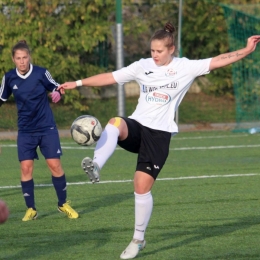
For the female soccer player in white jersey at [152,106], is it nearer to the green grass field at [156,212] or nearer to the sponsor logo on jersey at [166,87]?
the sponsor logo on jersey at [166,87]

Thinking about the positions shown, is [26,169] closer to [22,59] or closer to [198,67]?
[22,59]

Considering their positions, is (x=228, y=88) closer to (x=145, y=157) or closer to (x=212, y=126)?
(x=212, y=126)

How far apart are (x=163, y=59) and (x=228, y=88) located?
14246mm

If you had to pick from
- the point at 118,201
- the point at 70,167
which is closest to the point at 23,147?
the point at 118,201

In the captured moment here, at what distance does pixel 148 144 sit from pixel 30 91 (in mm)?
2129

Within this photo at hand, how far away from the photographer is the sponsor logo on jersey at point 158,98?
256 inches

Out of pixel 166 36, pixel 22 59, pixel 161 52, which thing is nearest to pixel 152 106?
pixel 161 52

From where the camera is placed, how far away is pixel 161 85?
6.52 m

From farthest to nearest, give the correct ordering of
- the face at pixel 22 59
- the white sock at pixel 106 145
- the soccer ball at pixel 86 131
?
the face at pixel 22 59, the soccer ball at pixel 86 131, the white sock at pixel 106 145

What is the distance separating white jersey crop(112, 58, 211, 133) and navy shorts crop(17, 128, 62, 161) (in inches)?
70.3

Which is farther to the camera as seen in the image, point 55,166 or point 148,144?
point 55,166

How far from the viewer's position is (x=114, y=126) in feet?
20.6

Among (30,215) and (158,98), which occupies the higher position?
(158,98)

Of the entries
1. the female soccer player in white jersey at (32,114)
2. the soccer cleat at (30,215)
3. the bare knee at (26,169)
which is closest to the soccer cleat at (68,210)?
the female soccer player in white jersey at (32,114)
